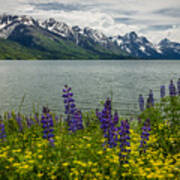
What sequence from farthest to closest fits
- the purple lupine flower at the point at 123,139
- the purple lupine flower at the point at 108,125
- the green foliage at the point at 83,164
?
the purple lupine flower at the point at 108,125 → the purple lupine flower at the point at 123,139 → the green foliage at the point at 83,164

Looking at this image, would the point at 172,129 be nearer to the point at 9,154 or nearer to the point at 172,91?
the point at 172,91

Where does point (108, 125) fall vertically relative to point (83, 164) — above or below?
above

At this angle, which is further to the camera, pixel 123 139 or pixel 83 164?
pixel 123 139

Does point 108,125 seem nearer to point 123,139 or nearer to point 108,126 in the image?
point 108,126

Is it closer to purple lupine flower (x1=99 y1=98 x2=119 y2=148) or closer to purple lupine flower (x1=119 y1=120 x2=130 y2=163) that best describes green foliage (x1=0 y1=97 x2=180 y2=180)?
purple lupine flower (x1=119 y1=120 x2=130 y2=163)

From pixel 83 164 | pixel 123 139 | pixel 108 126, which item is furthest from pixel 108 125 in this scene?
Result: pixel 83 164

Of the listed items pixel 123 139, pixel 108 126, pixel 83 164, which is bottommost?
pixel 83 164

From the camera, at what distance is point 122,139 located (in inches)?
275

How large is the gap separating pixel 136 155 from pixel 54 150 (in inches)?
111

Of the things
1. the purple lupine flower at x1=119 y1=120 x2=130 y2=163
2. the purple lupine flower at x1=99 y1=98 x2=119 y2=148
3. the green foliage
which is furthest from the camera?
the purple lupine flower at x1=99 y1=98 x2=119 y2=148

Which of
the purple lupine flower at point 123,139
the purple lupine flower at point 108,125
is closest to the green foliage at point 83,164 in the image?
the purple lupine flower at point 123,139

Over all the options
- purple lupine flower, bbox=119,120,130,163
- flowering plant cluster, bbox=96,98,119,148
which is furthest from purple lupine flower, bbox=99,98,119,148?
purple lupine flower, bbox=119,120,130,163

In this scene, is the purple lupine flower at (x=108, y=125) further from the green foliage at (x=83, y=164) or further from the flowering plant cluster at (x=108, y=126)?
the green foliage at (x=83, y=164)

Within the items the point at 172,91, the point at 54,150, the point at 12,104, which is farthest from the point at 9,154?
the point at 12,104
